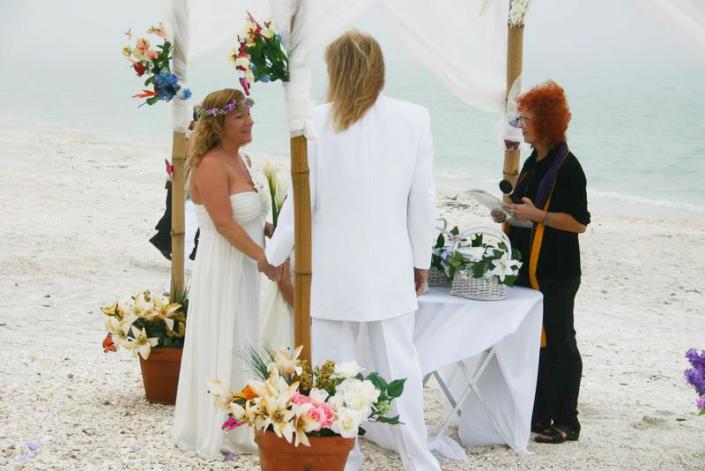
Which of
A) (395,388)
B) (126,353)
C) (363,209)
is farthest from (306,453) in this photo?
(126,353)

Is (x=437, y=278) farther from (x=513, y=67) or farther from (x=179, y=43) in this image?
(x=179, y=43)

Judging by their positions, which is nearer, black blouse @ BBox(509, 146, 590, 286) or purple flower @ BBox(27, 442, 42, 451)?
purple flower @ BBox(27, 442, 42, 451)

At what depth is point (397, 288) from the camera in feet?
13.4

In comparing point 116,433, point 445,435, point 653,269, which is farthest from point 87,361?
point 653,269

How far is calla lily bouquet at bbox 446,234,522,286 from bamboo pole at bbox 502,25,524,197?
93 centimetres

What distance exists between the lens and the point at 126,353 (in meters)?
6.59

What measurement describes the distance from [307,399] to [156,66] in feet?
7.31

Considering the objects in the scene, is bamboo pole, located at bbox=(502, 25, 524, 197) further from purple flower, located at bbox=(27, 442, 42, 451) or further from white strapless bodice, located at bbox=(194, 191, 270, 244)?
purple flower, located at bbox=(27, 442, 42, 451)

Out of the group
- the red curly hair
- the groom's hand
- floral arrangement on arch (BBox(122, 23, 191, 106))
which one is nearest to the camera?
the groom's hand

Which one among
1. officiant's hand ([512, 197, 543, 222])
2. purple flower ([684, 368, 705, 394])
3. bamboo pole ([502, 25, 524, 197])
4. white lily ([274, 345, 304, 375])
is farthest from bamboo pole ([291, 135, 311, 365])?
bamboo pole ([502, 25, 524, 197])

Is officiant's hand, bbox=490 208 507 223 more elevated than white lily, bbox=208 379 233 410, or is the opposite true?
officiant's hand, bbox=490 208 507 223

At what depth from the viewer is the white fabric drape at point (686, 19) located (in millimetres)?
4590

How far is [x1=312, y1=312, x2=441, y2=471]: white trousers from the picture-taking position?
415 cm

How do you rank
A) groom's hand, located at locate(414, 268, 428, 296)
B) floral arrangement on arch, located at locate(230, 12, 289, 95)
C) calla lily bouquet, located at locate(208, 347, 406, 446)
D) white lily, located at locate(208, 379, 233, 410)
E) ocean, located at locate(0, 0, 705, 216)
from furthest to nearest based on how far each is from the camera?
ocean, located at locate(0, 0, 705, 216), groom's hand, located at locate(414, 268, 428, 296), white lily, located at locate(208, 379, 233, 410), floral arrangement on arch, located at locate(230, 12, 289, 95), calla lily bouquet, located at locate(208, 347, 406, 446)
